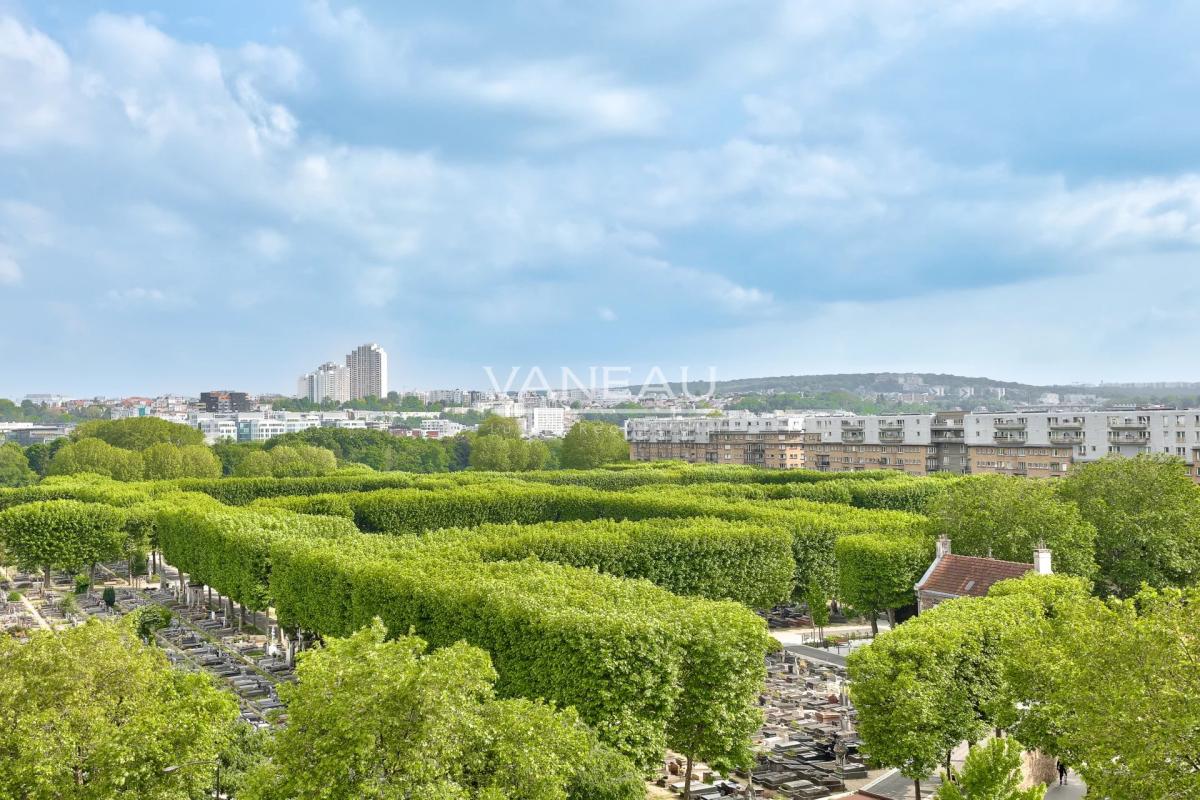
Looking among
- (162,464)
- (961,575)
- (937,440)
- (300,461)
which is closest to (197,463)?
(162,464)

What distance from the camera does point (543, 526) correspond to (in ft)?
188

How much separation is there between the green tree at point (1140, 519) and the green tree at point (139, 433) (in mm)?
131684

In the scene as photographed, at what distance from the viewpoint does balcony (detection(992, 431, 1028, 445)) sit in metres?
119

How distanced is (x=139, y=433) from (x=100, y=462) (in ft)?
94.4

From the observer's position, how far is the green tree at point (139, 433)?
150 m

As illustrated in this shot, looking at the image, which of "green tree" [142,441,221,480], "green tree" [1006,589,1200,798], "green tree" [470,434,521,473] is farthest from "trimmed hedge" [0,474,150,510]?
"green tree" [1006,589,1200,798]

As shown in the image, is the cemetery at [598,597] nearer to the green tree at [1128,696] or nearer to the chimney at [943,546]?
the green tree at [1128,696]

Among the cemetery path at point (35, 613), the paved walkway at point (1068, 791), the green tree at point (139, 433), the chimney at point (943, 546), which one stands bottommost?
the cemetery path at point (35, 613)

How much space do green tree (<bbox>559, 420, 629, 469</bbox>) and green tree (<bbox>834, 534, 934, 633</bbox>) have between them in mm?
95945

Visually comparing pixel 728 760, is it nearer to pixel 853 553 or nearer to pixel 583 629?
pixel 583 629

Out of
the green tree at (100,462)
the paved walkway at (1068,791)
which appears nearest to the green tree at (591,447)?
the green tree at (100,462)

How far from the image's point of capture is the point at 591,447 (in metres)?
152

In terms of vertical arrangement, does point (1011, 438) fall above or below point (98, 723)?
above

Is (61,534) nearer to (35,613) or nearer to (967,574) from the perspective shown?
(35,613)
